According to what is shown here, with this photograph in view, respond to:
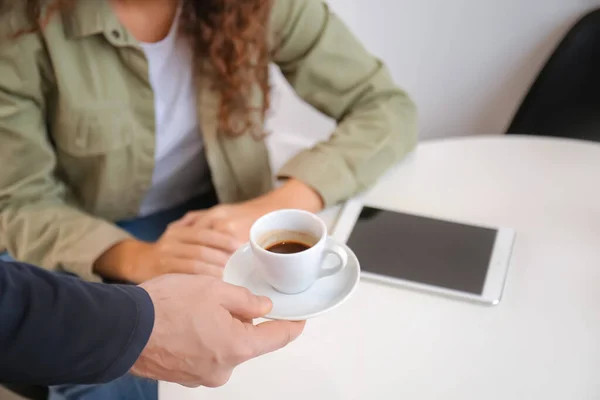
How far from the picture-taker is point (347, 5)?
1.66m

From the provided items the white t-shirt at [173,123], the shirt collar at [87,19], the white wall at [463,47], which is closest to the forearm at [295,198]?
the white t-shirt at [173,123]

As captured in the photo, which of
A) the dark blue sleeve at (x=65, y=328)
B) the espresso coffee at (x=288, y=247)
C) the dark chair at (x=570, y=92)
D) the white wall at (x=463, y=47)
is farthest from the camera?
the white wall at (x=463, y=47)

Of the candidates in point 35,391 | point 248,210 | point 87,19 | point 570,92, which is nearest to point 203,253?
point 248,210

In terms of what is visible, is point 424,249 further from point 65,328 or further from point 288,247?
point 65,328

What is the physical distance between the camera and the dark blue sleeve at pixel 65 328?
486 mm

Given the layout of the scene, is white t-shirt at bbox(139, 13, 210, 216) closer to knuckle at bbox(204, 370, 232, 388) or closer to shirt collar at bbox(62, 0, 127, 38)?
shirt collar at bbox(62, 0, 127, 38)

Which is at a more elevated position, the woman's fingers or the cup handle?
the cup handle

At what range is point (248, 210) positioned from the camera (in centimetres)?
92

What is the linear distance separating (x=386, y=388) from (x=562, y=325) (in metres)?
0.24

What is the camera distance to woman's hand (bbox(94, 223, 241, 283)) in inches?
31.1

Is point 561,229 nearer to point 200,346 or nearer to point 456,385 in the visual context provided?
point 456,385

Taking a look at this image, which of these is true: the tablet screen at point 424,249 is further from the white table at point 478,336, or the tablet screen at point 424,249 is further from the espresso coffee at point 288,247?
the espresso coffee at point 288,247

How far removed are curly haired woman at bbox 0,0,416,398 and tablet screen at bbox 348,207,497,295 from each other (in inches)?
4.4

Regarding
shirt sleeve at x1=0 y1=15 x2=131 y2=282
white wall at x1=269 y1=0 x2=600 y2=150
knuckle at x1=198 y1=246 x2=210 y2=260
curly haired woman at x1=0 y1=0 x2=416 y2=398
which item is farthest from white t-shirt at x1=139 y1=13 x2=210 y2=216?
white wall at x1=269 y1=0 x2=600 y2=150
